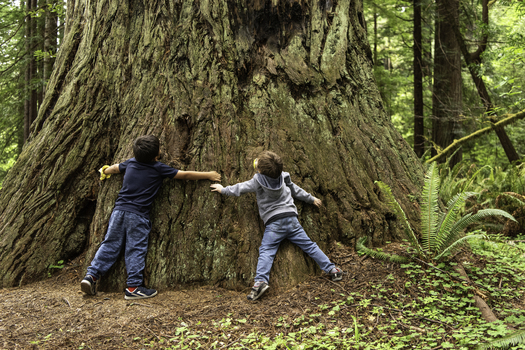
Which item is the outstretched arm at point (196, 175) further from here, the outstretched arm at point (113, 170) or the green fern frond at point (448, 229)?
the green fern frond at point (448, 229)

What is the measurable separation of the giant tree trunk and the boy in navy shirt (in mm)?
131

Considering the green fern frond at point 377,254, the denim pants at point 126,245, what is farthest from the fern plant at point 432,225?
the denim pants at point 126,245

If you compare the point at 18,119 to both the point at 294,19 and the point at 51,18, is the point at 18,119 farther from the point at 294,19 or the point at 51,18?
the point at 294,19

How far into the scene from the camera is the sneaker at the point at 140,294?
140 inches

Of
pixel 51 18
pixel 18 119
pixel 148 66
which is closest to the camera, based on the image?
pixel 148 66

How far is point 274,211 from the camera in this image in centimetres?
370

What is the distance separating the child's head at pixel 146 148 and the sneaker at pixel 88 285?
1.35 meters

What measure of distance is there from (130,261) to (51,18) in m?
9.15

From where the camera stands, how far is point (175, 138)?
411 centimetres

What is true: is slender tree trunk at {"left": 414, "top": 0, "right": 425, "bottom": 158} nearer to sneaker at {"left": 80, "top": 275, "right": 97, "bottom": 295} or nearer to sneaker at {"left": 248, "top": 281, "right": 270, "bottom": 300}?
sneaker at {"left": 248, "top": 281, "right": 270, "bottom": 300}

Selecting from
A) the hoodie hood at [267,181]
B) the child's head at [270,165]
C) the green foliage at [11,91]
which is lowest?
the hoodie hood at [267,181]

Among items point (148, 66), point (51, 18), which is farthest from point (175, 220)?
point (51, 18)

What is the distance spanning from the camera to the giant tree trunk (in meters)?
3.85

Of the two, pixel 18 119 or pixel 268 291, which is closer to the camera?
pixel 268 291
